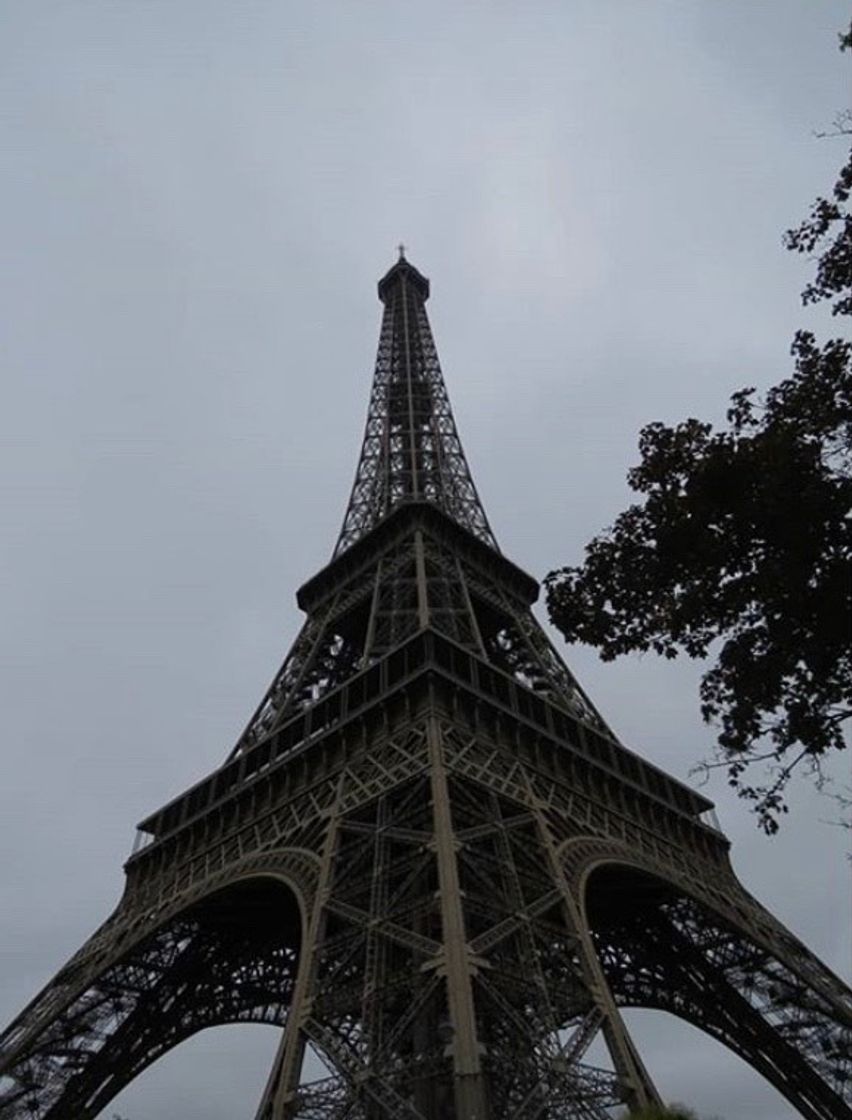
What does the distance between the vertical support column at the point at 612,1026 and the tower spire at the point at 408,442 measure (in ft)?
82.0

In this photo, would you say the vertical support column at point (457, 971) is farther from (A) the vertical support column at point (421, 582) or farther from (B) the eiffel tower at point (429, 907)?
(A) the vertical support column at point (421, 582)

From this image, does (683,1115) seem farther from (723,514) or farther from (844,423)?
(844,423)

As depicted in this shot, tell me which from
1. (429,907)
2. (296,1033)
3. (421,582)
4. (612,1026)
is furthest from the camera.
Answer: (421,582)

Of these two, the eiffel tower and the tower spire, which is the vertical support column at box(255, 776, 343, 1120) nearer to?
the eiffel tower

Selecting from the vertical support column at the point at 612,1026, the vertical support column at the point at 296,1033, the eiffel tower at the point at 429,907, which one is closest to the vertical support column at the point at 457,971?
the eiffel tower at the point at 429,907

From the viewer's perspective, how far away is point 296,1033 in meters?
20.6

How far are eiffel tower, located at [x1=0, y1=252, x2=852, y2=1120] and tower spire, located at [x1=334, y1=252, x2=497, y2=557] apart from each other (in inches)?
179

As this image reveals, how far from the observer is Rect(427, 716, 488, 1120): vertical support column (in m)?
17.4

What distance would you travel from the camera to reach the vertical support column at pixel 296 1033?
19.4m

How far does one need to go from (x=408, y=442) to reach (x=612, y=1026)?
39161 mm

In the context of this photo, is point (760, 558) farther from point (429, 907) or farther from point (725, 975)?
point (725, 975)

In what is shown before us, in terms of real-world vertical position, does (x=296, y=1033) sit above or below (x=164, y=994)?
below

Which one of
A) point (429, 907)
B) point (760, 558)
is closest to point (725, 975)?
point (429, 907)

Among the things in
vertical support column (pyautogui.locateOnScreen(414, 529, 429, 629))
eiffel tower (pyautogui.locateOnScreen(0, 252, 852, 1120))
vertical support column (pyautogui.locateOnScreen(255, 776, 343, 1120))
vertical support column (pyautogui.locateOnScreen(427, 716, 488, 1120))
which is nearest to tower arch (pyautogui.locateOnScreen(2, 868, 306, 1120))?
eiffel tower (pyautogui.locateOnScreen(0, 252, 852, 1120))
